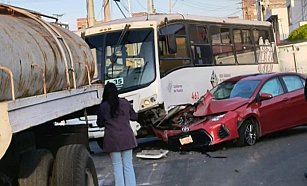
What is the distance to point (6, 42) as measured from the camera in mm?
4672

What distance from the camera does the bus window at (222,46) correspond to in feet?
56.0

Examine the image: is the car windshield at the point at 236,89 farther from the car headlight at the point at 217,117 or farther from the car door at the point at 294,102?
the car headlight at the point at 217,117

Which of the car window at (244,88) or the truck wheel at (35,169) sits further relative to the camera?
the car window at (244,88)

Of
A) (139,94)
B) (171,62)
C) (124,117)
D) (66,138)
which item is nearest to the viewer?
(66,138)

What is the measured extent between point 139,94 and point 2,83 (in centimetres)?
943

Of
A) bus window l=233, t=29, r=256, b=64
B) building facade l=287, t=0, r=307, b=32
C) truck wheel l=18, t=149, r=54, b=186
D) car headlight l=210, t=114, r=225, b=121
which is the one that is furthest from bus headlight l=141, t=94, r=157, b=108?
building facade l=287, t=0, r=307, b=32

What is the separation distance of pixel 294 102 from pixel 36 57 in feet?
32.6

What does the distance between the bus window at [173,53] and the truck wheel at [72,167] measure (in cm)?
795

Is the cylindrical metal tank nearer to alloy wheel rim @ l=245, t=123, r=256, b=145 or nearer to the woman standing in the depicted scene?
the woman standing

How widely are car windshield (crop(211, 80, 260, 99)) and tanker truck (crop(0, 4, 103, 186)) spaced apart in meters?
6.66

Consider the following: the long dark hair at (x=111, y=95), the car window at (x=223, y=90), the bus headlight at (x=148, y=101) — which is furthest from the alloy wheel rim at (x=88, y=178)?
the car window at (x=223, y=90)

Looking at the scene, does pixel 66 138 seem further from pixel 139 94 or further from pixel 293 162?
pixel 139 94

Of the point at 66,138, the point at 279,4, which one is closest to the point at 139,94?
the point at 66,138

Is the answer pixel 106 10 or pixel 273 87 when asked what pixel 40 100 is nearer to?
pixel 273 87
